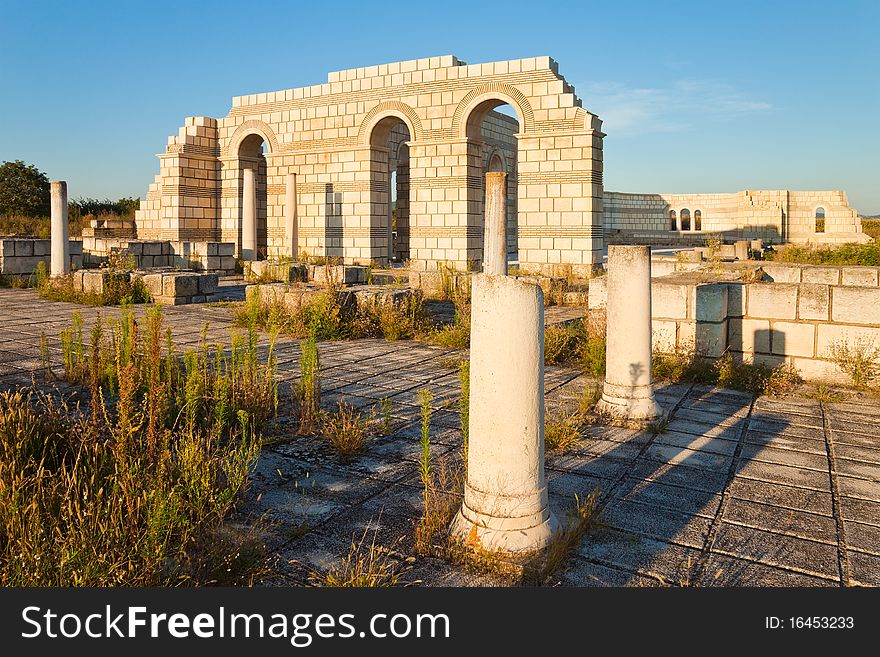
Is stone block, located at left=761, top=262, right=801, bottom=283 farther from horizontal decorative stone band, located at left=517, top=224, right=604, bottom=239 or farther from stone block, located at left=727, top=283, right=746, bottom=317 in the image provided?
horizontal decorative stone band, located at left=517, top=224, right=604, bottom=239

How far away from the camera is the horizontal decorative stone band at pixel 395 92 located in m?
15.9

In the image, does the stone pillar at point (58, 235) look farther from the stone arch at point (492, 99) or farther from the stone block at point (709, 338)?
the stone block at point (709, 338)

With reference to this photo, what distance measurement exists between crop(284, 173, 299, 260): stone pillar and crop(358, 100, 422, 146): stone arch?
7.28ft

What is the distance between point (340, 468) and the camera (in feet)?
12.8

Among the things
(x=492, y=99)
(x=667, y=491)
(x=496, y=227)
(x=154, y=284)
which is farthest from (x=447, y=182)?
(x=496, y=227)

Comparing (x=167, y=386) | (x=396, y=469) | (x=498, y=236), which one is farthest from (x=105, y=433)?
(x=498, y=236)

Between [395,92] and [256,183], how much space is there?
6271mm

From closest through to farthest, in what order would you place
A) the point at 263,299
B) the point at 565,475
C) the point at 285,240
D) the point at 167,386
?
the point at 565,475 < the point at 167,386 < the point at 263,299 < the point at 285,240

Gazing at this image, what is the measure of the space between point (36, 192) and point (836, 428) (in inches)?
1504

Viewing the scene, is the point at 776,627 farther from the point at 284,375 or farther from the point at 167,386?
the point at 284,375

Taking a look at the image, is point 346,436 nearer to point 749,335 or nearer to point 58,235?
point 749,335

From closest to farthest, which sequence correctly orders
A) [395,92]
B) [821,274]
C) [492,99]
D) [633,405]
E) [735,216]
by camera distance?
[633,405]
[821,274]
[492,99]
[395,92]
[735,216]

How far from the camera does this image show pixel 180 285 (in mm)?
11609

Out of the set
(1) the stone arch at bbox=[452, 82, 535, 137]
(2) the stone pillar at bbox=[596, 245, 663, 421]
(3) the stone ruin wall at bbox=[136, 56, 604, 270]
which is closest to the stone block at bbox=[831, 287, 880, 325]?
(2) the stone pillar at bbox=[596, 245, 663, 421]
